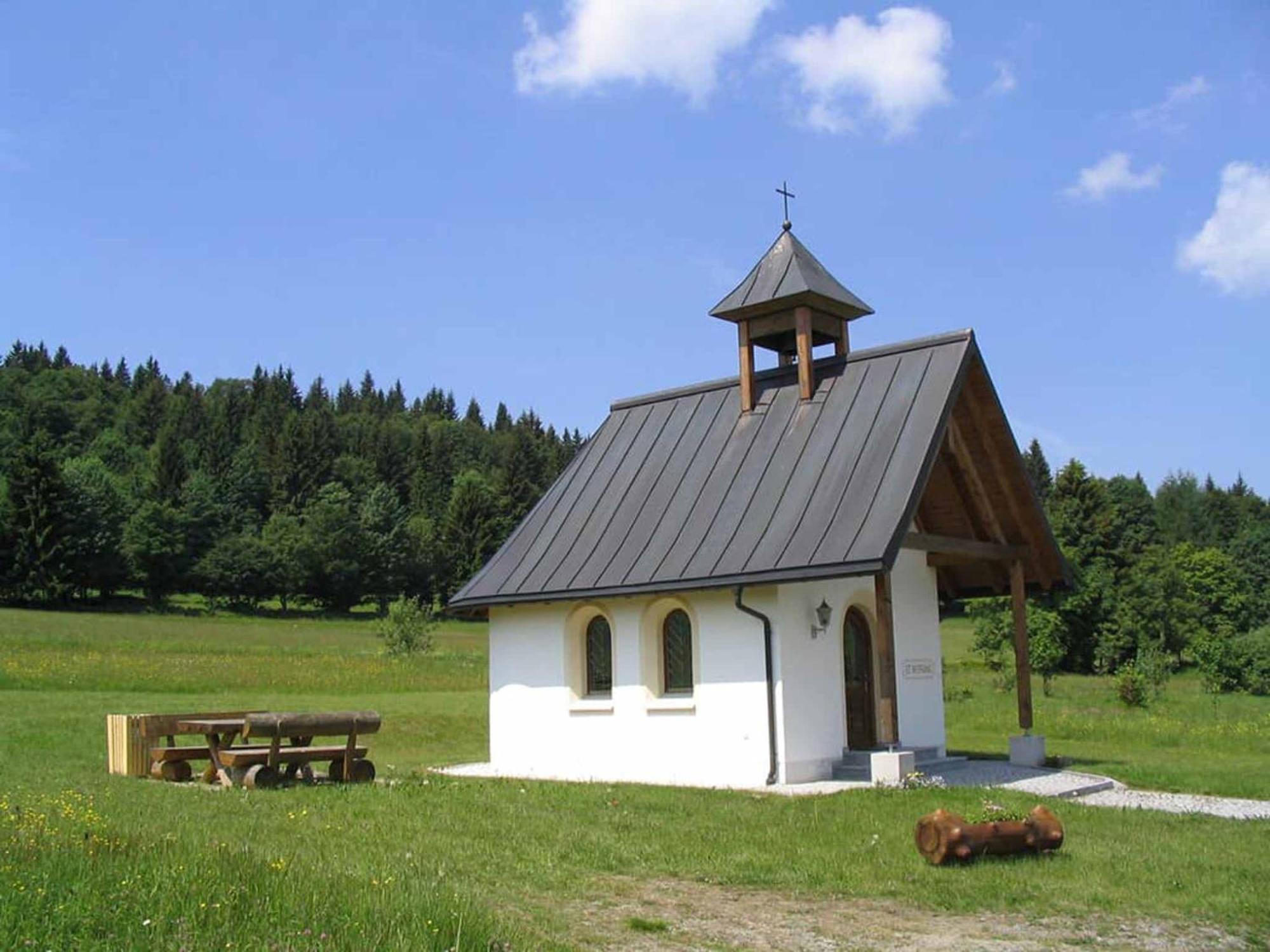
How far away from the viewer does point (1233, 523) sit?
395ft

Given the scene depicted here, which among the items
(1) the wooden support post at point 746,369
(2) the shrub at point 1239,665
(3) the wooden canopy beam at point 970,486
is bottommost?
(2) the shrub at point 1239,665

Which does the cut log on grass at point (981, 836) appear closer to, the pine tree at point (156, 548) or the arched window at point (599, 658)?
the arched window at point (599, 658)

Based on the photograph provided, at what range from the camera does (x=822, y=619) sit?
1745 cm

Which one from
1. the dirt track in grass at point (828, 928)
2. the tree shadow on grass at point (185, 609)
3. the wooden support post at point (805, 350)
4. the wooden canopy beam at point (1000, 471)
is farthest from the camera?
the tree shadow on grass at point (185, 609)

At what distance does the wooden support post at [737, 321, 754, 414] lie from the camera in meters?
20.6

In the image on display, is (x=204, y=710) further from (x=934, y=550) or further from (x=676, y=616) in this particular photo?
(x=934, y=550)

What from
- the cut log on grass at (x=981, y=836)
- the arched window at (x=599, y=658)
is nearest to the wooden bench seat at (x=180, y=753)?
the arched window at (x=599, y=658)

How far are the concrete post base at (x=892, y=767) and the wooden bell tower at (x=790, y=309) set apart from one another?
634 cm

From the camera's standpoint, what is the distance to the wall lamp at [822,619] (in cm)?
1744

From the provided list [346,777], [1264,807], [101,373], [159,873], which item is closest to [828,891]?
[159,873]

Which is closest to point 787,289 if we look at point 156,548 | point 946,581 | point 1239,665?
point 946,581

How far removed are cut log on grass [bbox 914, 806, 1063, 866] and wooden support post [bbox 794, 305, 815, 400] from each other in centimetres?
995

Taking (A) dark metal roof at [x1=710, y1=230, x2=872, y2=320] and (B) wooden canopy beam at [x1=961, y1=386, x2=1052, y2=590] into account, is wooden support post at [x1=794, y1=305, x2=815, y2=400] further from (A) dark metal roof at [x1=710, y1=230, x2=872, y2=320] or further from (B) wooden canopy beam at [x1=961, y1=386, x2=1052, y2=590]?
(B) wooden canopy beam at [x1=961, y1=386, x2=1052, y2=590]

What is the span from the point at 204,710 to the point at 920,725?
1587 centimetres
